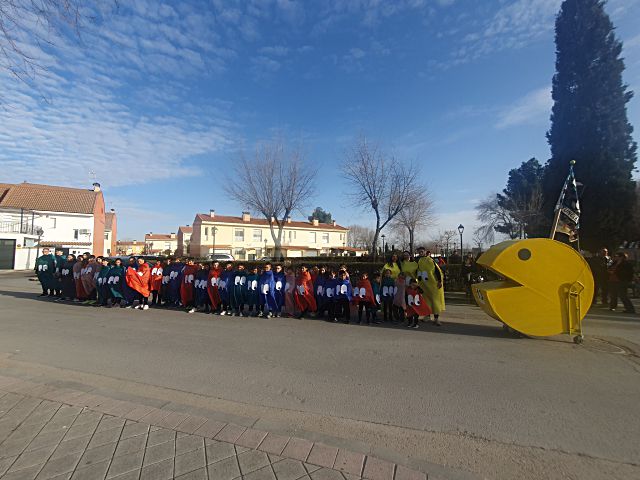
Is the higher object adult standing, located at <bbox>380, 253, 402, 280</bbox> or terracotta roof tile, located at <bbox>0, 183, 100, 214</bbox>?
terracotta roof tile, located at <bbox>0, 183, 100, 214</bbox>

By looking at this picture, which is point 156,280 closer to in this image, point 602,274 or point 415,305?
point 415,305

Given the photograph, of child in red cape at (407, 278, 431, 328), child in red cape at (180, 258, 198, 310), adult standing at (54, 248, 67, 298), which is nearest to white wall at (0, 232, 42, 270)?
adult standing at (54, 248, 67, 298)

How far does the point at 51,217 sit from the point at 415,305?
48687 millimetres

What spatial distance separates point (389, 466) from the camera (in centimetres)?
272

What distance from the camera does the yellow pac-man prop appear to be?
657 cm

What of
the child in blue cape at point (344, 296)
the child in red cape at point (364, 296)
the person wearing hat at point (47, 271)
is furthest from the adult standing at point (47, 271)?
the child in red cape at point (364, 296)

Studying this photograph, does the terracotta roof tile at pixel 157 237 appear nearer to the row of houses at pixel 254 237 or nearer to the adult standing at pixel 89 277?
the row of houses at pixel 254 237

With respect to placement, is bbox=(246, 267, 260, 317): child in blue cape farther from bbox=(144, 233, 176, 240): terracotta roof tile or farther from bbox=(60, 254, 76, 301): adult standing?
bbox=(144, 233, 176, 240): terracotta roof tile

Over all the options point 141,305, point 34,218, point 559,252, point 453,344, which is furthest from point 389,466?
point 34,218

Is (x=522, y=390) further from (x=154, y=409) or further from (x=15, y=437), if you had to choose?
(x=15, y=437)

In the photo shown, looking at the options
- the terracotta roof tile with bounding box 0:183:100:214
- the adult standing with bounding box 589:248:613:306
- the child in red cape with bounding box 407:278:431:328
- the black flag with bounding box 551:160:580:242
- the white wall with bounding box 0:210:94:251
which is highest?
the terracotta roof tile with bounding box 0:183:100:214

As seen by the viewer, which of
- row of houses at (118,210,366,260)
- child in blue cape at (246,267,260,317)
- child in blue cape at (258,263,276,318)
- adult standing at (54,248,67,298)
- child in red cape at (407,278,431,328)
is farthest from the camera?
row of houses at (118,210,366,260)

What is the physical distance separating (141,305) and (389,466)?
10.4m

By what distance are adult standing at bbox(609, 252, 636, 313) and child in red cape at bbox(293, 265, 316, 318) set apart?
865 cm
